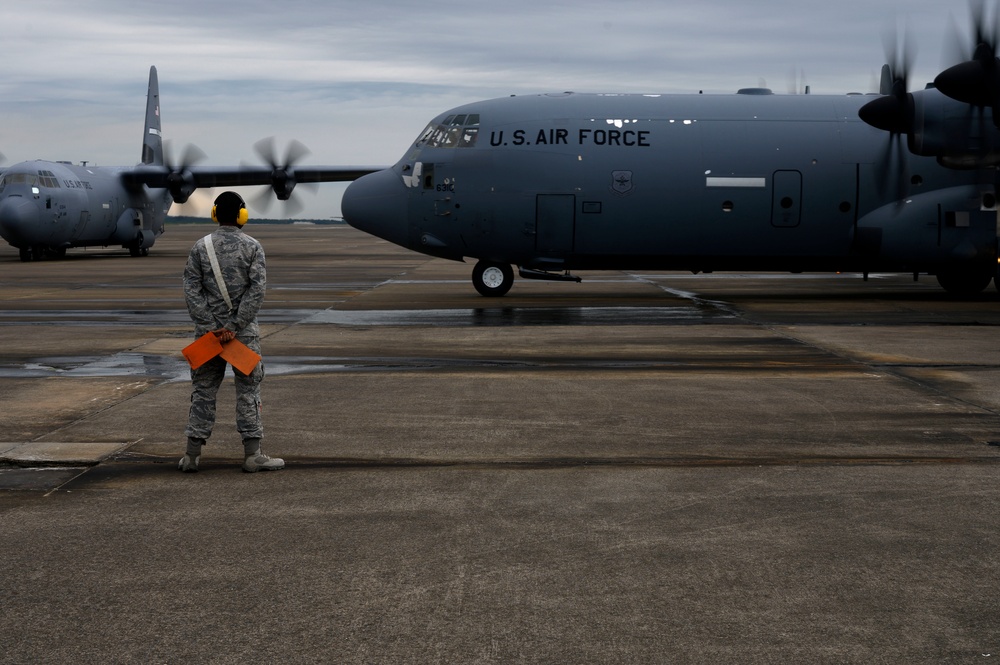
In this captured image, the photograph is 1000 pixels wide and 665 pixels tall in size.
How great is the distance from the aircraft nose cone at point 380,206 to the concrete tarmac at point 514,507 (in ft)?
24.6

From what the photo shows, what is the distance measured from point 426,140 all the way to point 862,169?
354 inches

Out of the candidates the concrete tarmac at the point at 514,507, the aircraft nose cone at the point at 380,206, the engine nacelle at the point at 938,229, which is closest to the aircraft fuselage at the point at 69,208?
the aircraft nose cone at the point at 380,206

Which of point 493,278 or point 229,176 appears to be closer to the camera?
point 493,278

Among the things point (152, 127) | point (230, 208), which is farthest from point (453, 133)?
point (152, 127)

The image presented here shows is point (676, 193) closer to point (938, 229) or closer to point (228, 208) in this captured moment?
point (938, 229)

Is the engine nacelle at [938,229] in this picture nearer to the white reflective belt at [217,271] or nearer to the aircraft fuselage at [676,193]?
the aircraft fuselage at [676,193]

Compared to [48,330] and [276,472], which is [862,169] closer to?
[48,330]

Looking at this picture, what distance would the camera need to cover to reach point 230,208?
761 centimetres

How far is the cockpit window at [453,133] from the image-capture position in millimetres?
21734

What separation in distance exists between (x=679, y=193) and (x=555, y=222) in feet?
8.46

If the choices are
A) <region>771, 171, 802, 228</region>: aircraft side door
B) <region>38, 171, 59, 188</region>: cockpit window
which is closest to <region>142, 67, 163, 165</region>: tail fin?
<region>38, 171, 59, 188</region>: cockpit window

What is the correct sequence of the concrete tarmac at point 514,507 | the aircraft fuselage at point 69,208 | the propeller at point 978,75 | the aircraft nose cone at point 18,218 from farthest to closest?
the aircraft fuselage at point 69,208 → the aircraft nose cone at point 18,218 → the propeller at point 978,75 → the concrete tarmac at point 514,507

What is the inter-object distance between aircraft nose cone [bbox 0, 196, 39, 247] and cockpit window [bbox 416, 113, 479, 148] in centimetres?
2078

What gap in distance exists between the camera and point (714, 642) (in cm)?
439
